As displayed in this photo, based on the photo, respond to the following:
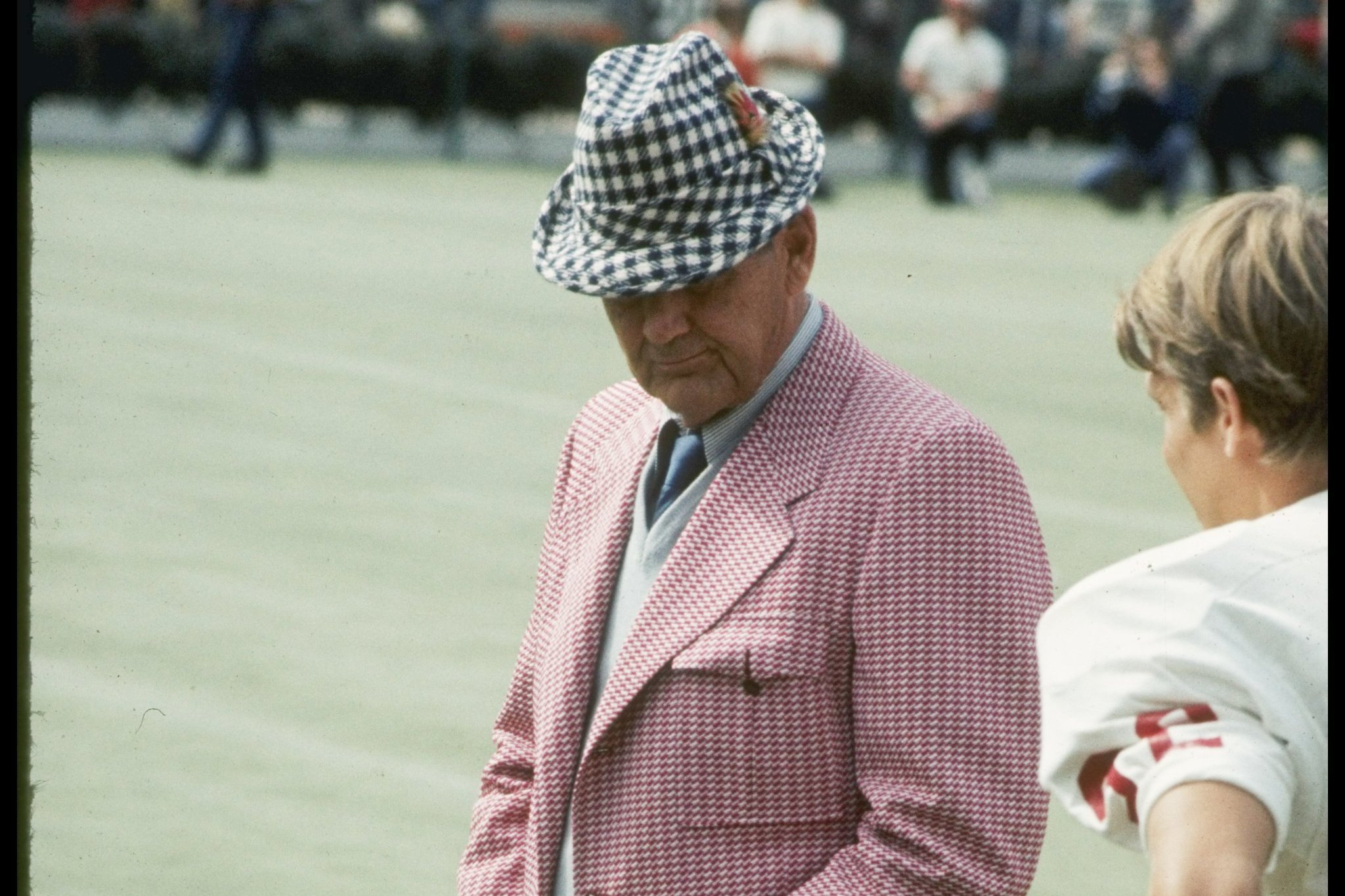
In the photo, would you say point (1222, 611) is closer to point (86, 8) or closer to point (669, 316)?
point (669, 316)

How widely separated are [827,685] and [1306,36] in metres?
25.7

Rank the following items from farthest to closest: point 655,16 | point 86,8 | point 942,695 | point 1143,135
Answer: point 655,16 < point 86,8 < point 1143,135 < point 942,695

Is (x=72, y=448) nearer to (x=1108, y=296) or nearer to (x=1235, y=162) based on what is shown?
(x=1108, y=296)

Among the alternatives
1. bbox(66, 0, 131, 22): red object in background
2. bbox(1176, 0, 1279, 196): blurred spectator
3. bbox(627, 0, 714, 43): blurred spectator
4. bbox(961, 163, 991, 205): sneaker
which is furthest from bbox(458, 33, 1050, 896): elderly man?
bbox(66, 0, 131, 22): red object in background

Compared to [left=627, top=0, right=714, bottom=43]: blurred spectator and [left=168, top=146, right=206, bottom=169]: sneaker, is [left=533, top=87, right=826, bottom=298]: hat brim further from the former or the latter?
[left=627, top=0, right=714, bottom=43]: blurred spectator

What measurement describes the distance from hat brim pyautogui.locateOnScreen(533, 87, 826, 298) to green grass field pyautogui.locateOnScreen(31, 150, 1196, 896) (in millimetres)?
2812

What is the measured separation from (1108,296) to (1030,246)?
272cm

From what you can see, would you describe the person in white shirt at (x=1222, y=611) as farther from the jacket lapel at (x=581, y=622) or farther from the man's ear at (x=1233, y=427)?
the jacket lapel at (x=581, y=622)

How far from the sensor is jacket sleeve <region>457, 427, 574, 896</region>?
8.71 ft

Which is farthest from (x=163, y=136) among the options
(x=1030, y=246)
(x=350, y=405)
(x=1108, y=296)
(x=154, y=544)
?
(x=154, y=544)

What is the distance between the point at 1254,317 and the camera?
6.08 ft

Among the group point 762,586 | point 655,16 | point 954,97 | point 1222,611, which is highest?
point 1222,611

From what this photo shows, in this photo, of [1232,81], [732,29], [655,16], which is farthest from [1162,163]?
[655,16]

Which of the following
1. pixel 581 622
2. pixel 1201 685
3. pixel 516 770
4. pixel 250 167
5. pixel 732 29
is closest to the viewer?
pixel 1201 685
